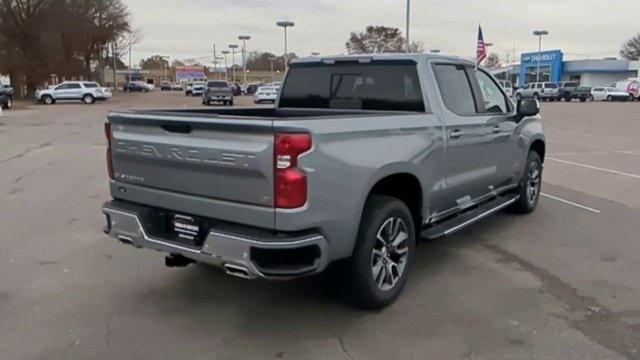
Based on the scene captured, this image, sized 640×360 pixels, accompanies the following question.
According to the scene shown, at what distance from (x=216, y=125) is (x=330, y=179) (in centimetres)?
80

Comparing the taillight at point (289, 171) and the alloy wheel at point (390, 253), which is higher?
the taillight at point (289, 171)

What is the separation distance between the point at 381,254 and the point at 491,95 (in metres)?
2.82

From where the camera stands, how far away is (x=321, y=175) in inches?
142

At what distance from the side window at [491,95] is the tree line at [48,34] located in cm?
5053

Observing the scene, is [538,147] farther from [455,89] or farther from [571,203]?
[455,89]

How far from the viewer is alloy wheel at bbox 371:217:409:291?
4289 mm

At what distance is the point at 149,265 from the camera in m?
5.36

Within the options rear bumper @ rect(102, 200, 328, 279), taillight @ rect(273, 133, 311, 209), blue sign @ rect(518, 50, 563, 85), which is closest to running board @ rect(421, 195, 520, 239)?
rear bumper @ rect(102, 200, 328, 279)

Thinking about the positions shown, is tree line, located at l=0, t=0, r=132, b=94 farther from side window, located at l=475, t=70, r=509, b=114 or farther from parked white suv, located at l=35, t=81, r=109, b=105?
side window, located at l=475, t=70, r=509, b=114

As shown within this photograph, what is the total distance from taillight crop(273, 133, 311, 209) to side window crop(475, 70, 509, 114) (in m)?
3.12

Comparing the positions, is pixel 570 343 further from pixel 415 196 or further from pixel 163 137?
pixel 163 137

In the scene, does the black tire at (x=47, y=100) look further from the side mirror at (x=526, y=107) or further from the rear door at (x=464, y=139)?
the rear door at (x=464, y=139)

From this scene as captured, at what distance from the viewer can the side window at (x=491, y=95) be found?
6062mm

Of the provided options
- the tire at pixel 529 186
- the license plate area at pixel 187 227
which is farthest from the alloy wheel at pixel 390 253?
the tire at pixel 529 186
